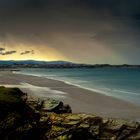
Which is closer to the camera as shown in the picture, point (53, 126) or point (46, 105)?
point (53, 126)

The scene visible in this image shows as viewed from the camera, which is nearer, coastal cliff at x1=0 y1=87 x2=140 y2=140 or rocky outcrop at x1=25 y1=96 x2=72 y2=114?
coastal cliff at x1=0 y1=87 x2=140 y2=140

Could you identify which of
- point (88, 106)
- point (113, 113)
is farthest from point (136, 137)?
point (88, 106)

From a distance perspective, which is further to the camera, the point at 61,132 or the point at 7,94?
the point at 7,94

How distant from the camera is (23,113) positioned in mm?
17016

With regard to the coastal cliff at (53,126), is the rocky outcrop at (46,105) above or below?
above

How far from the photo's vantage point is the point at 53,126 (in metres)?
16.9

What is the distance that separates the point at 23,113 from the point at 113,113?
578 inches

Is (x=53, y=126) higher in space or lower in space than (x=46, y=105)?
lower

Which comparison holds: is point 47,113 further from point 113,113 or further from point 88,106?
point 88,106

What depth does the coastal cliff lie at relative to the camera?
53.7 feet

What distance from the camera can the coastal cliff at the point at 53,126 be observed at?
1636cm

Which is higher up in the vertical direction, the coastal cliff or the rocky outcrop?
the rocky outcrop

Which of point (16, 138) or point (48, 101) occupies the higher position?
point (48, 101)

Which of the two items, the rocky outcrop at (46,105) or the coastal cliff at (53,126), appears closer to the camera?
the coastal cliff at (53,126)
